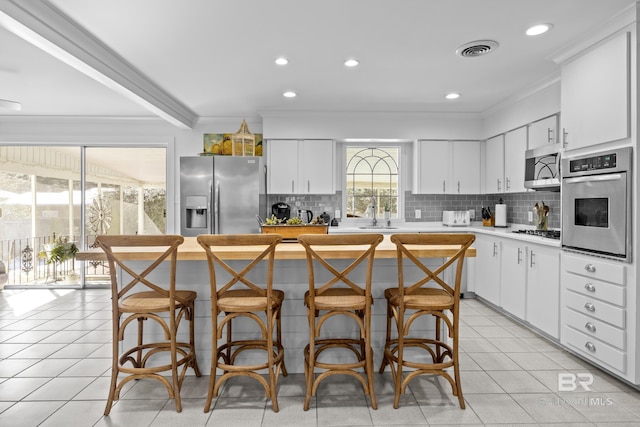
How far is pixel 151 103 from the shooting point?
405 centimetres

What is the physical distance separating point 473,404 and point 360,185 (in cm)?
363

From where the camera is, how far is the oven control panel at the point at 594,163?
262 cm

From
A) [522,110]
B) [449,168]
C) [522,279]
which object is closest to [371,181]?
[449,168]

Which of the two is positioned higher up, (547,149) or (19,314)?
(547,149)

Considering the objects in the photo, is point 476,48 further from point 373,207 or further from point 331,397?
point 331,397

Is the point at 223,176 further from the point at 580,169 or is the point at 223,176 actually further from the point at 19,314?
the point at 580,169

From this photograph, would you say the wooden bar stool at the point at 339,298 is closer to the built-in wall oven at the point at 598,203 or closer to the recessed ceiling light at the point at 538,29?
the built-in wall oven at the point at 598,203

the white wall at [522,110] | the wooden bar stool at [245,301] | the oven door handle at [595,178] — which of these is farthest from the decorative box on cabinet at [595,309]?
the wooden bar stool at [245,301]

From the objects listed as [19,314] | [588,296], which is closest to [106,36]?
[19,314]

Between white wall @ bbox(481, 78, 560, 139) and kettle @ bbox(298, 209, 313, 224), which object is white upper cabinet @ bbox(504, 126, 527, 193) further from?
kettle @ bbox(298, 209, 313, 224)

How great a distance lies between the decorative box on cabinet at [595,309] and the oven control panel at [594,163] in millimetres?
658

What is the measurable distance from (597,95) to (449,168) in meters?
2.53

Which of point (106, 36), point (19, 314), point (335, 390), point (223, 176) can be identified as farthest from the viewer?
point (223, 176)

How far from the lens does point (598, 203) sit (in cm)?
274
